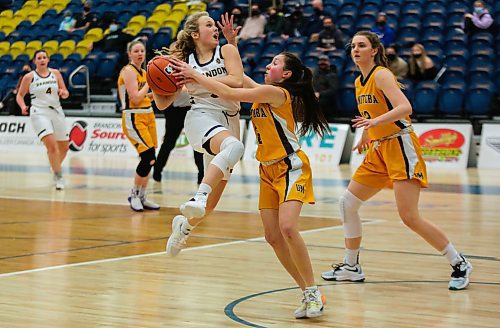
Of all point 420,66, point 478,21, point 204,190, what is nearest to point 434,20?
point 478,21

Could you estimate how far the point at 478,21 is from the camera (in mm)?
17641

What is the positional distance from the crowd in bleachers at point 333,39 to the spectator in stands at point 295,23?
21 millimetres

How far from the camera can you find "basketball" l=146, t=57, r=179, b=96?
5.82m

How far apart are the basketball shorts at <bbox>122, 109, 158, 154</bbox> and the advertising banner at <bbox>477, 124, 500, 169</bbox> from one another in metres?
7.72

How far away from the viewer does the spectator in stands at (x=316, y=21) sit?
19156 millimetres

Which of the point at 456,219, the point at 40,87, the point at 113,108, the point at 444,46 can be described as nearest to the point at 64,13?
the point at 113,108

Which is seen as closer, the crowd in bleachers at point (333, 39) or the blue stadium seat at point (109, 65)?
the crowd in bleachers at point (333, 39)

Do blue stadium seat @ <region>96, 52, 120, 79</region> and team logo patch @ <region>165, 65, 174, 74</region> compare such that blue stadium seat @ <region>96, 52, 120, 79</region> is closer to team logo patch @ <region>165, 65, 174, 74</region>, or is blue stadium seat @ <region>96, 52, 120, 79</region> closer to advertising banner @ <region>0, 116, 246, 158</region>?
advertising banner @ <region>0, 116, 246, 158</region>

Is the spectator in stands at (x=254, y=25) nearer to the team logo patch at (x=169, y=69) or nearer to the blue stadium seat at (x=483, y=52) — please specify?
the blue stadium seat at (x=483, y=52)

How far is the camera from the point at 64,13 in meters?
25.3

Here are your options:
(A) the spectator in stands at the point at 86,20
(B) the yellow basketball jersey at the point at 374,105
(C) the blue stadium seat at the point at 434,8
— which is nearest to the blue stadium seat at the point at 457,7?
(C) the blue stadium seat at the point at 434,8

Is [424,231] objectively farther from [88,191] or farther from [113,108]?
[113,108]

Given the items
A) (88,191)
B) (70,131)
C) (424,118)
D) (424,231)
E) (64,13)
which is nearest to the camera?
(424,231)

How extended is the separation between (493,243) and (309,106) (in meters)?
3.32
